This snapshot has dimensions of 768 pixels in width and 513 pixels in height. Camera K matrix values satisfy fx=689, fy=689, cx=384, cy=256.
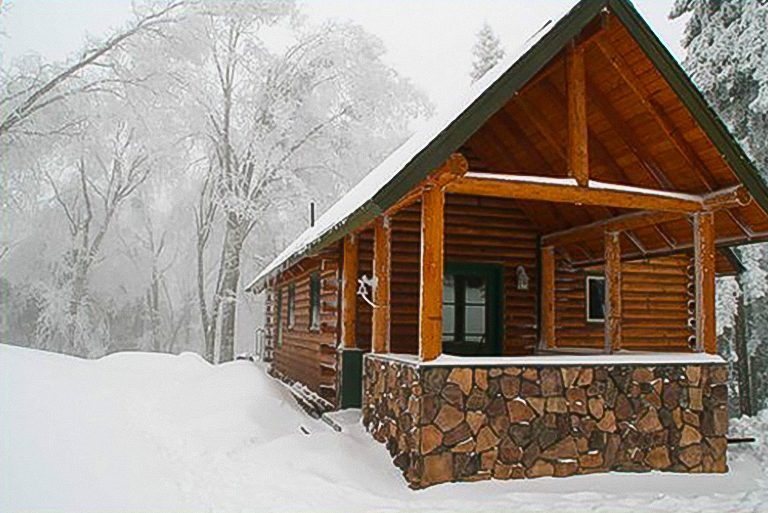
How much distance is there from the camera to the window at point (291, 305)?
14.2 metres

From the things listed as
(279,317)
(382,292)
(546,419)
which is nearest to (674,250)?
(546,419)

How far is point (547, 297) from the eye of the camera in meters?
10.5

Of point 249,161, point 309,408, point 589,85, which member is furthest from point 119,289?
point 589,85

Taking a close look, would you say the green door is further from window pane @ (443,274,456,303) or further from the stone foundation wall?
the stone foundation wall

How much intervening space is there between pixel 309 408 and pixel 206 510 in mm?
4770

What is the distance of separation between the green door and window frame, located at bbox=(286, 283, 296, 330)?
4714 mm

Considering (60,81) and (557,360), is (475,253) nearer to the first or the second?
(557,360)

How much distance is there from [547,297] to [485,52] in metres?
19.3

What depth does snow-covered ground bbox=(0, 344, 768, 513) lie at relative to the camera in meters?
5.89

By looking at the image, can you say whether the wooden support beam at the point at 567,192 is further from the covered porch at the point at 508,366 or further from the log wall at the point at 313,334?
→ the log wall at the point at 313,334

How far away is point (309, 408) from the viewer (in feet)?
34.0

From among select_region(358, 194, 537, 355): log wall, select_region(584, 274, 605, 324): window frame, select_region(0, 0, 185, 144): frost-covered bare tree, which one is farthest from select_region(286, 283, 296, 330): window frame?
select_region(0, 0, 185, 144): frost-covered bare tree

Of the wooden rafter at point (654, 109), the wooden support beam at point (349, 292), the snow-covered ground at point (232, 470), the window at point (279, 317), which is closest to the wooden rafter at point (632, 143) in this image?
the wooden rafter at point (654, 109)

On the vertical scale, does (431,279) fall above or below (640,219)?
below
